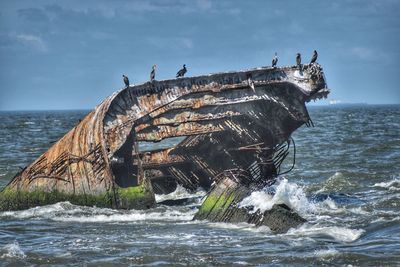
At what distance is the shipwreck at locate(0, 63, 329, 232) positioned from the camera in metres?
19.3

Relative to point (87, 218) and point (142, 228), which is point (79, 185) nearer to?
point (87, 218)

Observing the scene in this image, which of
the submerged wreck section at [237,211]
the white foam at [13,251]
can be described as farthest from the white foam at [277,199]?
the white foam at [13,251]

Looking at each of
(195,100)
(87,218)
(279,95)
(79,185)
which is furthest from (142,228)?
(279,95)

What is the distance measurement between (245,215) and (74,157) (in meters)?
5.91

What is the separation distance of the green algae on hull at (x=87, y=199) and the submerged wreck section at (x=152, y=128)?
0.09 feet

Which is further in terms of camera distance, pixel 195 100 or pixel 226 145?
pixel 226 145

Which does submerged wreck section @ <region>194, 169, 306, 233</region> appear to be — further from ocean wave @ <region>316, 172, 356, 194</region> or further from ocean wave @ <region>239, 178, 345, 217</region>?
ocean wave @ <region>316, 172, 356, 194</region>

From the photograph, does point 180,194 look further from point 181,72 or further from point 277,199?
point 277,199

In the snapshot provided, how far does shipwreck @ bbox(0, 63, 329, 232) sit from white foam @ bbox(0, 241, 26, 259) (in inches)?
→ 209

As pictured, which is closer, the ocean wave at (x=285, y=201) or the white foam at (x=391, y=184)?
the ocean wave at (x=285, y=201)

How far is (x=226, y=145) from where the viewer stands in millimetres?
22484

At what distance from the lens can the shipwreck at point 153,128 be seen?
19.3 m

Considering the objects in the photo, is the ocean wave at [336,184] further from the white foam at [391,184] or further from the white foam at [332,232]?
the white foam at [332,232]

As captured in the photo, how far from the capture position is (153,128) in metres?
20.2
